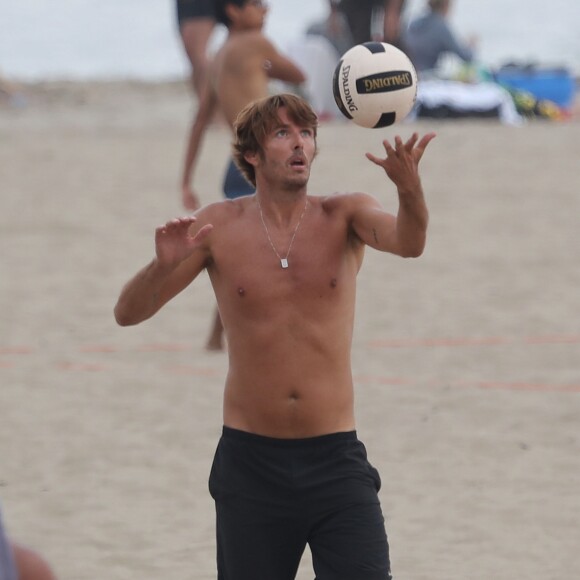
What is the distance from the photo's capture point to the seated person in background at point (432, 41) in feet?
55.4

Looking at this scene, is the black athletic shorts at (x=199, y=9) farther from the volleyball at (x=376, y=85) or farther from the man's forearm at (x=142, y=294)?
the man's forearm at (x=142, y=294)

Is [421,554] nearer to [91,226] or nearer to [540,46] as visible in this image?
[91,226]

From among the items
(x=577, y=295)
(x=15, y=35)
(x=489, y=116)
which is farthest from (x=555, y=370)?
(x=15, y=35)

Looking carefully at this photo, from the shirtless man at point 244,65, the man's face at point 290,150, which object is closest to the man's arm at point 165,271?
the man's face at point 290,150

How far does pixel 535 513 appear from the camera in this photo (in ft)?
19.1

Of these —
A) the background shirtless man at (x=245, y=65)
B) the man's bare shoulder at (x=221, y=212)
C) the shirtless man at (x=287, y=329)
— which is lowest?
the shirtless man at (x=287, y=329)

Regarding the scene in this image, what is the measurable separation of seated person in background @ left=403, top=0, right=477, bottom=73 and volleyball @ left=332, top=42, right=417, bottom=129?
492 inches

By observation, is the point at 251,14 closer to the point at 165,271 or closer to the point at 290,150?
the point at 290,150

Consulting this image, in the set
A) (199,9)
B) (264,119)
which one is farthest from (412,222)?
(199,9)

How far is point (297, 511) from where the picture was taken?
3.90 m

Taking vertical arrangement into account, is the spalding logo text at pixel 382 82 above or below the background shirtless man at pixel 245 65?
below

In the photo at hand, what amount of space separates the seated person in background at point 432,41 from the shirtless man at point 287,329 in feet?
42.3

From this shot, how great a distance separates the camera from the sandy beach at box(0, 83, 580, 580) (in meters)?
5.68

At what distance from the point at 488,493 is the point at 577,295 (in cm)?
384
